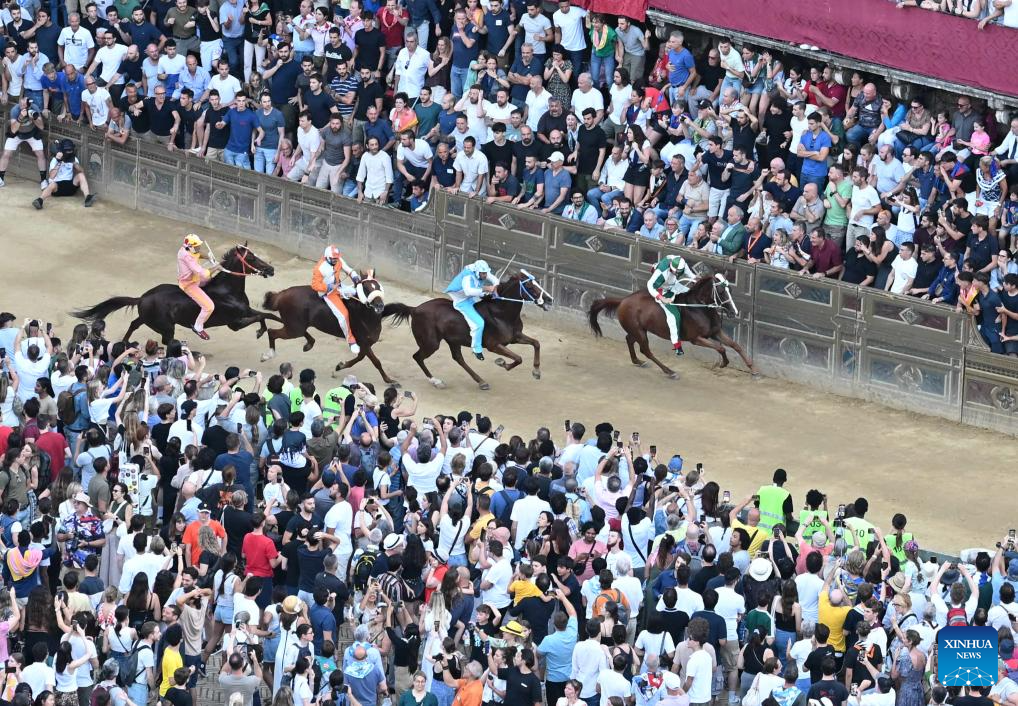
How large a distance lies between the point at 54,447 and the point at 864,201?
1103 centimetres

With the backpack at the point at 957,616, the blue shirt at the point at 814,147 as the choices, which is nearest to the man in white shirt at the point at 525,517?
the backpack at the point at 957,616

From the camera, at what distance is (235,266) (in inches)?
1176

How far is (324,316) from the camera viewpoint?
29.7 m

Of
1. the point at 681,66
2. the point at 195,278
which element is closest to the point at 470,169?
the point at 681,66

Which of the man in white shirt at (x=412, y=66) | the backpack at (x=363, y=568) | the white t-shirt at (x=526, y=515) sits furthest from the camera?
the man in white shirt at (x=412, y=66)

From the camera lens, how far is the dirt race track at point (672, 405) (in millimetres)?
26781

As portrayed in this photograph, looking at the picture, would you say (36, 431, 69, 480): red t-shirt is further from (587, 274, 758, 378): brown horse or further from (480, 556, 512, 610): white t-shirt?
(587, 274, 758, 378): brown horse

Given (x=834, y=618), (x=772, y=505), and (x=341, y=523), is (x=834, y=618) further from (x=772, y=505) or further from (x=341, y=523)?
(x=341, y=523)

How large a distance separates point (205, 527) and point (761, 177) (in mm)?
11192

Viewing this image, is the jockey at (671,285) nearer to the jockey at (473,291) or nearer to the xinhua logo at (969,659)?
the jockey at (473,291)

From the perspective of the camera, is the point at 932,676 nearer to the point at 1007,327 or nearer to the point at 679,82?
the point at 1007,327

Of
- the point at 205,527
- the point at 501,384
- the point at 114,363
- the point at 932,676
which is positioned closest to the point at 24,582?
the point at 205,527

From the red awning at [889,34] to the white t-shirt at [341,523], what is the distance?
12023 millimetres

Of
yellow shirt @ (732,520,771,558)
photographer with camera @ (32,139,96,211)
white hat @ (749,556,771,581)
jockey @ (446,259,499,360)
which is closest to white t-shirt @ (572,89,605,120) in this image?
jockey @ (446,259,499,360)
